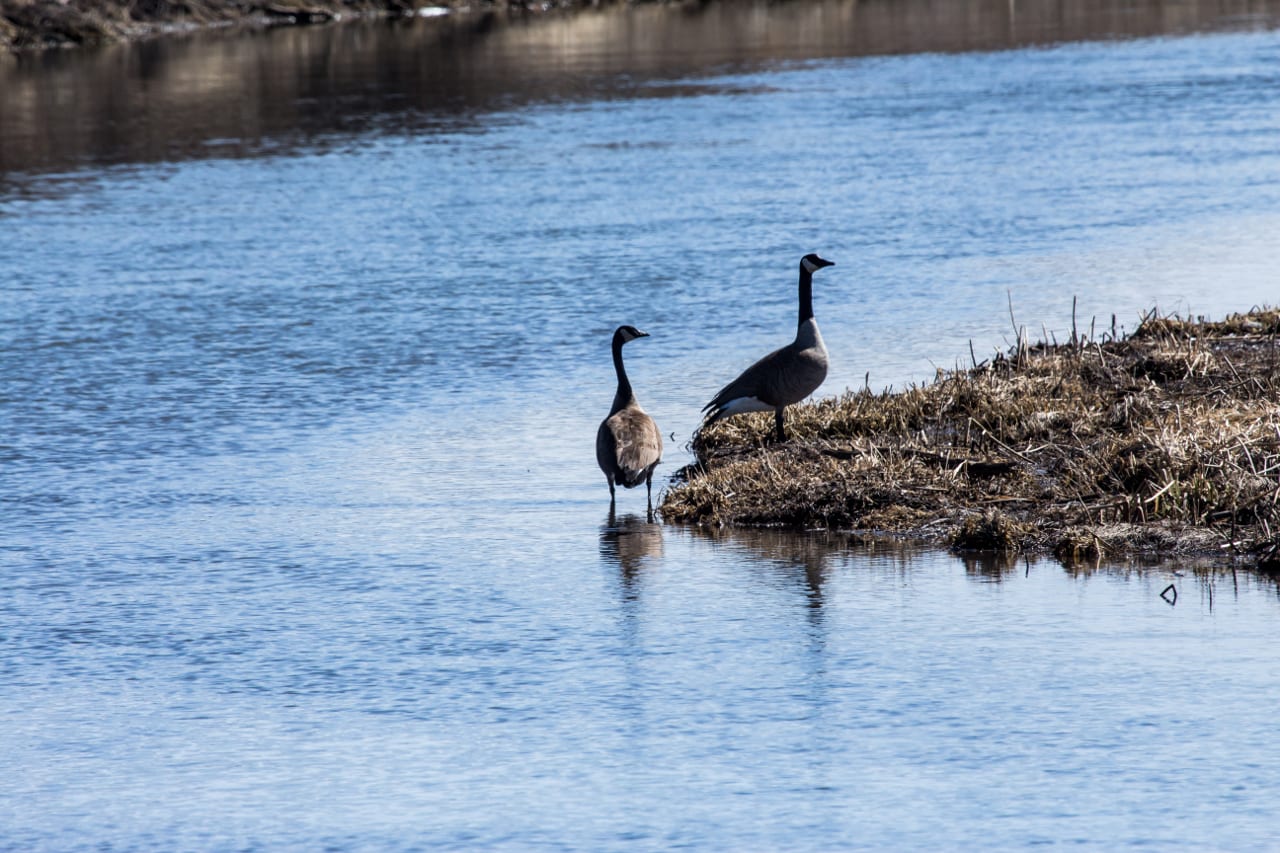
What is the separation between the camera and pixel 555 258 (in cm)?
2098

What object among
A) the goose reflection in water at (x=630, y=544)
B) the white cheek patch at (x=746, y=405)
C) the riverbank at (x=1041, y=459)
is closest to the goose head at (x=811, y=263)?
the riverbank at (x=1041, y=459)

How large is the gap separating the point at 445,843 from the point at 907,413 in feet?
20.0

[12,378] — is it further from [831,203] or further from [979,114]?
[979,114]

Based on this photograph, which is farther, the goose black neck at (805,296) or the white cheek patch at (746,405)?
the goose black neck at (805,296)

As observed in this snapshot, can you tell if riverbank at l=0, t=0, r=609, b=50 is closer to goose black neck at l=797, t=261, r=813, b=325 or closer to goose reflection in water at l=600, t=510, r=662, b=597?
goose black neck at l=797, t=261, r=813, b=325

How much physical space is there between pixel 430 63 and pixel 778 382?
40.7 meters

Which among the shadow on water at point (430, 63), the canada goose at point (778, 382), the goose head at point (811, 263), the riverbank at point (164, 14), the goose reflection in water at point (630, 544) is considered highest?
the riverbank at point (164, 14)

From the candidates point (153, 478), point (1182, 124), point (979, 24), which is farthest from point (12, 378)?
point (979, 24)

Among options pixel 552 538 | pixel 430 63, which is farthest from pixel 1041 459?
pixel 430 63

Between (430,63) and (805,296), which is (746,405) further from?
(430,63)

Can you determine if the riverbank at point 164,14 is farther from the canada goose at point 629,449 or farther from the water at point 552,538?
the canada goose at point 629,449

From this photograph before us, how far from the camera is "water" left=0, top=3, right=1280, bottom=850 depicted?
7074mm

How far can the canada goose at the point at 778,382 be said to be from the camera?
11.8 metres

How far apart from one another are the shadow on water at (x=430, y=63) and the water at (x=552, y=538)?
3.73 metres
